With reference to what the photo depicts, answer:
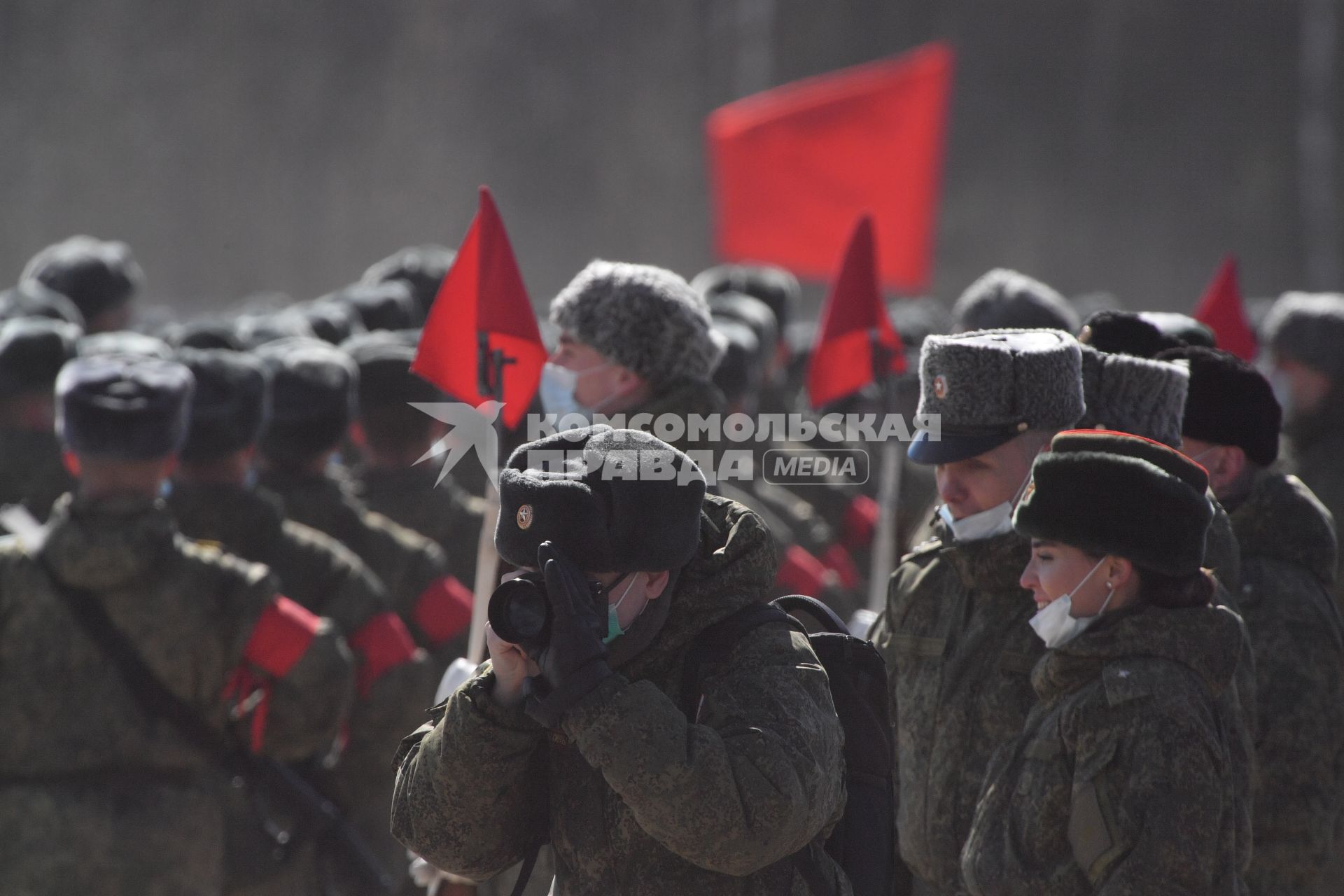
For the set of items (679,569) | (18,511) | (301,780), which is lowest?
(301,780)

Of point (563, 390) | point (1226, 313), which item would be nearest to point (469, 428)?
point (563, 390)

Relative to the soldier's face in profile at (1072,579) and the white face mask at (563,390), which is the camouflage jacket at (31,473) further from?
the soldier's face in profile at (1072,579)

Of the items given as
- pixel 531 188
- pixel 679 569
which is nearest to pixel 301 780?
pixel 679 569

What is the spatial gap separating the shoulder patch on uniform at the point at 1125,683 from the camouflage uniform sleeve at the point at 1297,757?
1078 millimetres

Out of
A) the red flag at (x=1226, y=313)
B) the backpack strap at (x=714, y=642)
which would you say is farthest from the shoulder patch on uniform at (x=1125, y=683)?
the red flag at (x=1226, y=313)

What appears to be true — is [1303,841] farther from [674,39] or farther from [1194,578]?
[674,39]

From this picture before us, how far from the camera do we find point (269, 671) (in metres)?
4.04

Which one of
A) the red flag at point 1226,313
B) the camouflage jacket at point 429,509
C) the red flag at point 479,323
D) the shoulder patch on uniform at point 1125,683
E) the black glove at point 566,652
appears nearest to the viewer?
the black glove at point 566,652

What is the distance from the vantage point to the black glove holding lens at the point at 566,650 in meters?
2.14

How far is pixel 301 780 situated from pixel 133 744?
65 cm

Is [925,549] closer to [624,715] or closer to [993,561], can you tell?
[993,561]

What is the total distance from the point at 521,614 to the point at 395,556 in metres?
2.88

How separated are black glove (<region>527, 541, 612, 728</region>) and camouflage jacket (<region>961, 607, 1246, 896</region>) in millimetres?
977

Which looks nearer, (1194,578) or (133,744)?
(1194,578)
